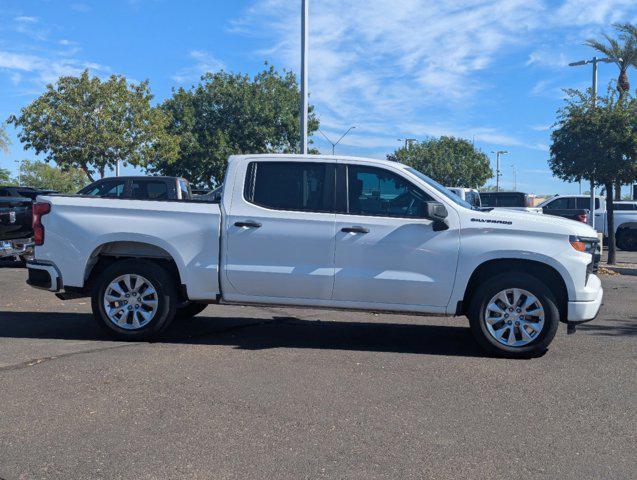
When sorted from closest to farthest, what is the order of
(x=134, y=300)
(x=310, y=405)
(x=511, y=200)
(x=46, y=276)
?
(x=310, y=405), (x=134, y=300), (x=46, y=276), (x=511, y=200)

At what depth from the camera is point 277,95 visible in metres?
37.3

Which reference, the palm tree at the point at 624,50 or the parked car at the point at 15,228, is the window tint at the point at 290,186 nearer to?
the parked car at the point at 15,228

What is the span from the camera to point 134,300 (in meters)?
6.83

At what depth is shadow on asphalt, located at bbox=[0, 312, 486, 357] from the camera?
22.5 ft

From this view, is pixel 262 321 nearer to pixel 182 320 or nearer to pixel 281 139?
pixel 182 320

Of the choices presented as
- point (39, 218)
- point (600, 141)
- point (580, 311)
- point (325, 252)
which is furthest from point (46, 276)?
point (600, 141)

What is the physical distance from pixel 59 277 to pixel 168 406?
284 cm

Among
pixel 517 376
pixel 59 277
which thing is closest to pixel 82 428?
pixel 59 277

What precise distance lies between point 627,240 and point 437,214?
2002 centimetres

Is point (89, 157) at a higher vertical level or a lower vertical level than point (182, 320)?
higher

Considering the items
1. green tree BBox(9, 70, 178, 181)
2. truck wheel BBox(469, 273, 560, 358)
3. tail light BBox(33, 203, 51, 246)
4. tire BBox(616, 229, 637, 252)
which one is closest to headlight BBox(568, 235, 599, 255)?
truck wheel BBox(469, 273, 560, 358)

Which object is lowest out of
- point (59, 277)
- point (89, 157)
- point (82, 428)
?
point (82, 428)

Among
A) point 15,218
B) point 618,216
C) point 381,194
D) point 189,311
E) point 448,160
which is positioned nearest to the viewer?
point 381,194

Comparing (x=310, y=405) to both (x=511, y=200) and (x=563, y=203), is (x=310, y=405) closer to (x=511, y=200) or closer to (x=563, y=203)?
(x=511, y=200)
